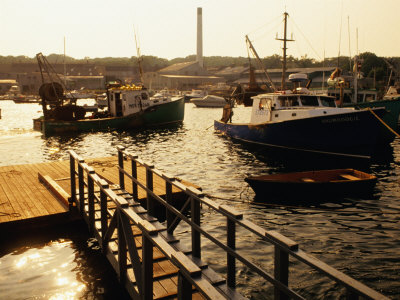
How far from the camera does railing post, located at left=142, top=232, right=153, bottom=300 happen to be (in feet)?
13.6

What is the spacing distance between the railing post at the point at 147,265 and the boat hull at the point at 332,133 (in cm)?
1568

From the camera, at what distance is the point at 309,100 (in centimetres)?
2156

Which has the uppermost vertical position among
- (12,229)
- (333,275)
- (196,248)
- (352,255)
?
(333,275)

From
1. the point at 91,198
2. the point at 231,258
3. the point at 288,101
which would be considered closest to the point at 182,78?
A: the point at 288,101

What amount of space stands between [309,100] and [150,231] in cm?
1932

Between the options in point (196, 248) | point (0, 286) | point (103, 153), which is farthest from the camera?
point (103, 153)

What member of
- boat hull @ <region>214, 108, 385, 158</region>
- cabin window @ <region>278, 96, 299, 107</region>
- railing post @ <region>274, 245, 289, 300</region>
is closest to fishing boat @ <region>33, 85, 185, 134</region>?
cabin window @ <region>278, 96, 299, 107</region>

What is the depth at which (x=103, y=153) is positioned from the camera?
2294cm

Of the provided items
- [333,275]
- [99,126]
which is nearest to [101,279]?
[333,275]

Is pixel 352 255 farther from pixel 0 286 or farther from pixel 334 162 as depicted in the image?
pixel 334 162

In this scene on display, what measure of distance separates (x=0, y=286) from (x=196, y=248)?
3696mm

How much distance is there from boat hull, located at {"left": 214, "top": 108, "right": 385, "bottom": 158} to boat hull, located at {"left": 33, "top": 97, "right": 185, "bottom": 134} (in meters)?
15.9

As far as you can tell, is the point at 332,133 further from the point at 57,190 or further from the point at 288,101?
the point at 57,190

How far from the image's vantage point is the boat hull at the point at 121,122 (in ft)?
104
